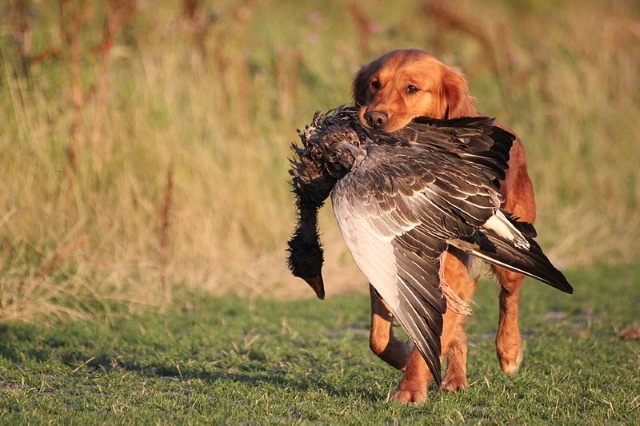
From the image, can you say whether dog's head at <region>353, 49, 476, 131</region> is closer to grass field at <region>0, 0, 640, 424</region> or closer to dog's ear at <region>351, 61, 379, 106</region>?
dog's ear at <region>351, 61, 379, 106</region>

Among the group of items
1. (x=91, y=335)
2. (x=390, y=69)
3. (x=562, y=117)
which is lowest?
(x=91, y=335)

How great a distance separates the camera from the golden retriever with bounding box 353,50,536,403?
4.37m

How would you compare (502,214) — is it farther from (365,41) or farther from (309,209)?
(365,41)

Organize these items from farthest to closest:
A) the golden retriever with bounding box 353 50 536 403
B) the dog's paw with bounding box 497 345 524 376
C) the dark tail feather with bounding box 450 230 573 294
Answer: the dog's paw with bounding box 497 345 524 376
the golden retriever with bounding box 353 50 536 403
the dark tail feather with bounding box 450 230 573 294

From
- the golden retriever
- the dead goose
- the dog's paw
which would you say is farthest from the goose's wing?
the dog's paw

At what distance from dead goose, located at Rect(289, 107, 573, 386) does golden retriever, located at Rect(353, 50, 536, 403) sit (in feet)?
0.56

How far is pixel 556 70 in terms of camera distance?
12.1 m

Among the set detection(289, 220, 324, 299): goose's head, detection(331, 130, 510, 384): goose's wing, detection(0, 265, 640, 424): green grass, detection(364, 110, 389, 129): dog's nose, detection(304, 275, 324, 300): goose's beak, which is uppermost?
detection(364, 110, 389, 129): dog's nose

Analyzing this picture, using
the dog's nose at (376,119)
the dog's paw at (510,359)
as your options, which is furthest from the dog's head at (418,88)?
the dog's paw at (510,359)

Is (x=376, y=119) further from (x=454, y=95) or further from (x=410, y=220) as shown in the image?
(x=410, y=220)

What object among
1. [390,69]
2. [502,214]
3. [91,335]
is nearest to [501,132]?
[502,214]

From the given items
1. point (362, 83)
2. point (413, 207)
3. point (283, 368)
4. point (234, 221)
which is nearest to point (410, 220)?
point (413, 207)

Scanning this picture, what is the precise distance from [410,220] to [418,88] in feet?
3.76

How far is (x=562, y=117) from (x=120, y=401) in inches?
341
